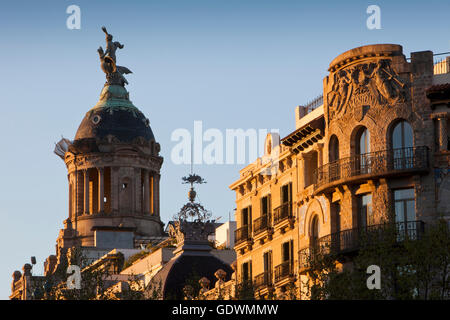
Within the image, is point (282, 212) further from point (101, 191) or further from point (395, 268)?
point (101, 191)

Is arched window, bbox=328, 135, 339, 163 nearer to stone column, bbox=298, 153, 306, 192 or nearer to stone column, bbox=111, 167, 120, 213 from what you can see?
stone column, bbox=298, 153, 306, 192

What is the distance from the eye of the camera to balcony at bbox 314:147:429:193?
7275 cm

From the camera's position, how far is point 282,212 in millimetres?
84062

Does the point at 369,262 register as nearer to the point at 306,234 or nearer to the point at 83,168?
the point at 306,234

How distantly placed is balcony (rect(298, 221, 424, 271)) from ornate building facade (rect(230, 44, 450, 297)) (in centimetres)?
8

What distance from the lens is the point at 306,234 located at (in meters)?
79.8

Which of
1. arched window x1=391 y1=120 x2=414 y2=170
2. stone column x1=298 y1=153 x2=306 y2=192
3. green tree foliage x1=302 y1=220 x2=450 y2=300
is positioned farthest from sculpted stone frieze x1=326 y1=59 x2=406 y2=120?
green tree foliage x1=302 y1=220 x2=450 y2=300

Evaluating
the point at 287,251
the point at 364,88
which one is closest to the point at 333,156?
the point at 364,88

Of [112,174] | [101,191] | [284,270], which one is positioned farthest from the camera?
[112,174]

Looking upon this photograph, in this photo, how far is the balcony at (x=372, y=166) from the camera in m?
72.8

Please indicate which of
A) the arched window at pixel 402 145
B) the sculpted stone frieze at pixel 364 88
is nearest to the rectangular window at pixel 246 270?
the sculpted stone frieze at pixel 364 88

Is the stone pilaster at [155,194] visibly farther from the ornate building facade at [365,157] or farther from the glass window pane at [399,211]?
the glass window pane at [399,211]

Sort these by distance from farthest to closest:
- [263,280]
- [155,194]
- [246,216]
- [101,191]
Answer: [155,194] < [101,191] < [246,216] < [263,280]

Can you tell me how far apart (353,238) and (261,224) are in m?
13.8
